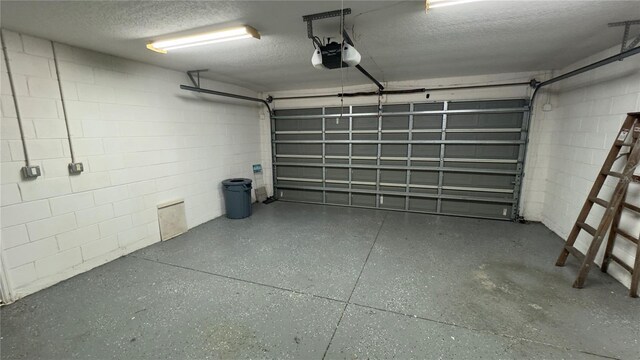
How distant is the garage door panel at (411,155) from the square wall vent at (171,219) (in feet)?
7.65

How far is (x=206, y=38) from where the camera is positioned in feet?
8.00

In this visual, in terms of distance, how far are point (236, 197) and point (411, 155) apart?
10.7ft

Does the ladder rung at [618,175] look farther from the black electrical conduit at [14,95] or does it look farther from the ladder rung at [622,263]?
the black electrical conduit at [14,95]

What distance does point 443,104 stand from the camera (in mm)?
4555

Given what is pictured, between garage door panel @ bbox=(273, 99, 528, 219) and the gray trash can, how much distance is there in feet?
4.52

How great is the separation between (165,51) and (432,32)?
2745 mm

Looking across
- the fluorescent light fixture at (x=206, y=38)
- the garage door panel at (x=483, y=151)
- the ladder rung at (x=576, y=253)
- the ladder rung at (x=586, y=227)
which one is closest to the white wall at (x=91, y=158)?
the fluorescent light fixture at (x=206, y=38)

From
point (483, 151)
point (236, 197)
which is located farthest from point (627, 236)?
point (236, 197)

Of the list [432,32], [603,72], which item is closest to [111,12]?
[432,32]

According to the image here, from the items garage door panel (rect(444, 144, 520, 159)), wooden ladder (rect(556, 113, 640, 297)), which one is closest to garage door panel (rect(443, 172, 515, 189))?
garage door panel (rect(444, 144, 520, 159))

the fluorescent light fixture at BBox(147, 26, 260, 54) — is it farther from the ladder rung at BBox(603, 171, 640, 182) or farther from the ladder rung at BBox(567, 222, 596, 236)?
the ladder rung at BBox(567, 222, 596, 236)

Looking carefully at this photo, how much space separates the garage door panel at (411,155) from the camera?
4.37 metres

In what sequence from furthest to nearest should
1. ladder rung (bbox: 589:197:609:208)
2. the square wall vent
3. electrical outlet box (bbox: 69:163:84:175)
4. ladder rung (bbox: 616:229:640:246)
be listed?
the square wall vent
electrical outlet box (bbox: 69:163:84:175)
ladder rung (bbox: 589:197:609:208)
ladder rung (bbox: 616:229:640:246)

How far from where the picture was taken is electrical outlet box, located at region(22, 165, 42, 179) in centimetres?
240
